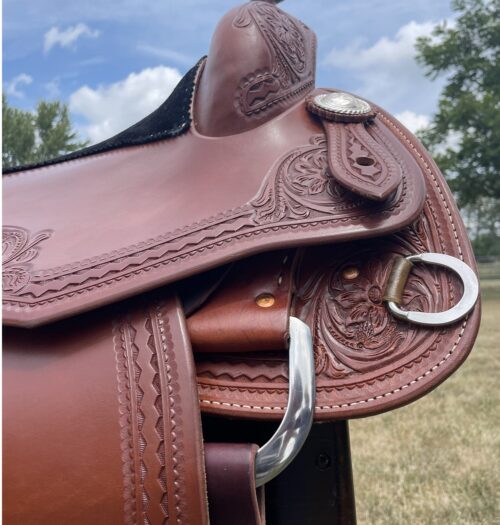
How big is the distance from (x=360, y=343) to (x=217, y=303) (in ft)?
0.54

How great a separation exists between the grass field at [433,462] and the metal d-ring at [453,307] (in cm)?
93

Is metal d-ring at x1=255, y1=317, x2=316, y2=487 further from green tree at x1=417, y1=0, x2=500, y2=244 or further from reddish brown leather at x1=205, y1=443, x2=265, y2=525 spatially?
green tree at x1=417, y1=0, x2=500, y2=244

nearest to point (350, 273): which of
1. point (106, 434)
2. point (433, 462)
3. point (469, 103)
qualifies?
point (106, 434)

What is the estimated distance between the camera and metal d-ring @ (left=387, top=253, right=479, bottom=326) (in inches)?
21.8

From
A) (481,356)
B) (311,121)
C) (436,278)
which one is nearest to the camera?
(436,278)

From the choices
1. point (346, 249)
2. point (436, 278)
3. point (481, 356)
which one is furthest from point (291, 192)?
point (481, 356)

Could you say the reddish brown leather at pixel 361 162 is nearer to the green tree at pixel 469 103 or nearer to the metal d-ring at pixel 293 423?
the metal d-ring at pixel 293 423

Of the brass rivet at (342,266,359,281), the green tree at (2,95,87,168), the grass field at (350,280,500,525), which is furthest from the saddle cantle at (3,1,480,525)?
the green tree at (2,95,87,168)

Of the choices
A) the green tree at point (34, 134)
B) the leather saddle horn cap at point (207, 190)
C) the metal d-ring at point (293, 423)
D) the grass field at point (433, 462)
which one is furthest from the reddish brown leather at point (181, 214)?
the green tree at point (34, 134)

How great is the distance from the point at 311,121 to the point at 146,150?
262mm

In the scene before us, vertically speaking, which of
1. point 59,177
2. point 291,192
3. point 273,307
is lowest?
point 273,307

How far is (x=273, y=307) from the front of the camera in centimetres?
56

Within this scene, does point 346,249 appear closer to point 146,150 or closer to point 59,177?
point 146,150

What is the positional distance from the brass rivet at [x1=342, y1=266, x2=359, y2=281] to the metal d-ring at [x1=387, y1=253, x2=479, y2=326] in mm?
53
